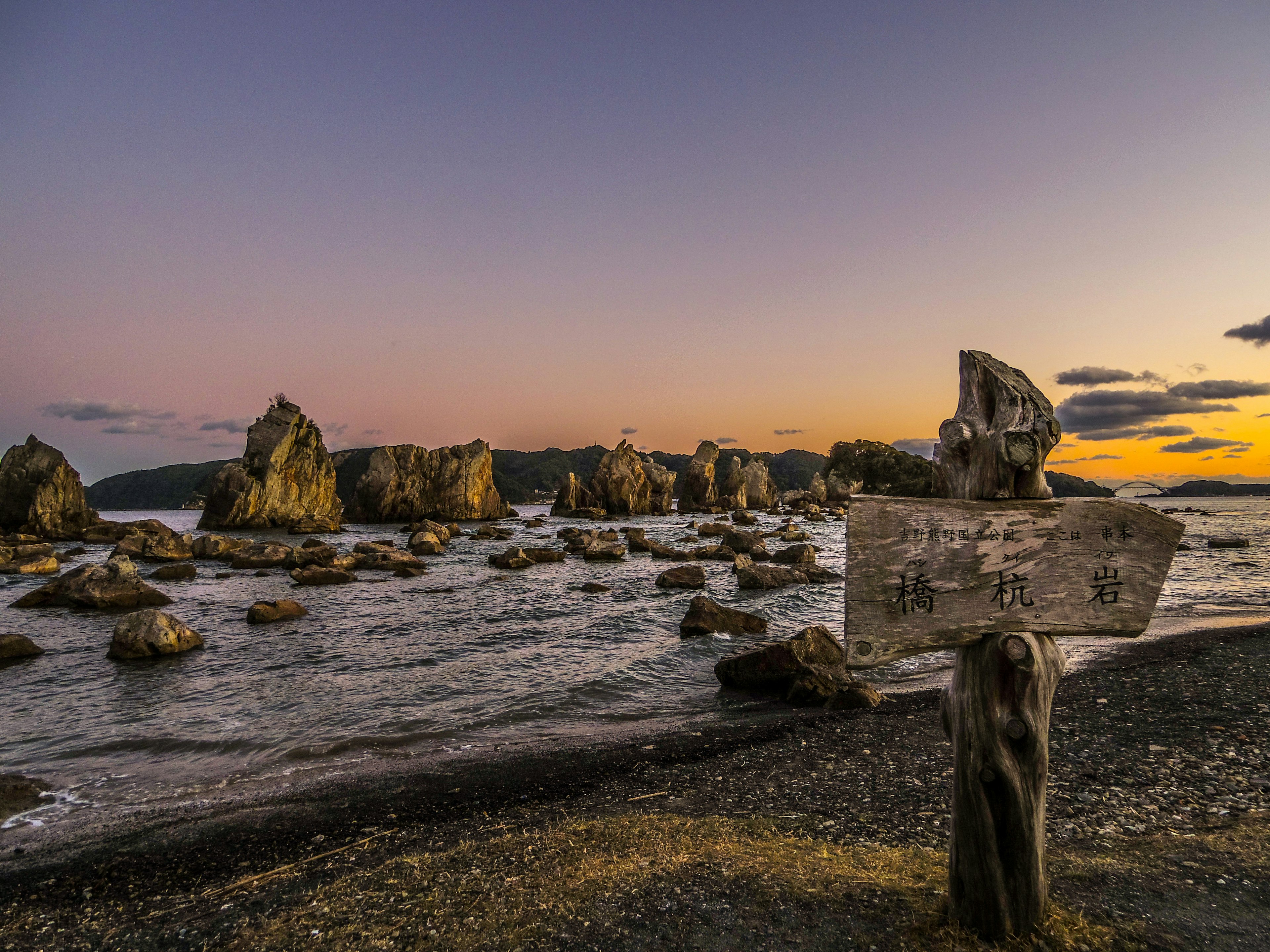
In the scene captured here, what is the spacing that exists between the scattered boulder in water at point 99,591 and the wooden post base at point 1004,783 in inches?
930

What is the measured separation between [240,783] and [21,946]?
3.49 metres

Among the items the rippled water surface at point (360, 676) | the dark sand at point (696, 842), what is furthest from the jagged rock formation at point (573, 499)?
the dark sand at point (696, 842)

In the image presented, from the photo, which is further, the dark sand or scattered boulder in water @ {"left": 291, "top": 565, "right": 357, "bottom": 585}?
scattered boulder in water @ {"left": 291, "top": 565, "right": 357, "bottom": 585}

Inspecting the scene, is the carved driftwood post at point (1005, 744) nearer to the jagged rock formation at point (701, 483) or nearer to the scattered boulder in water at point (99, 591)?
the scattered boulder in water at point (99, 591)

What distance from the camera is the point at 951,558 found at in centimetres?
321

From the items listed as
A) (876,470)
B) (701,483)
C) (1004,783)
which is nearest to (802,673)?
(876,470)

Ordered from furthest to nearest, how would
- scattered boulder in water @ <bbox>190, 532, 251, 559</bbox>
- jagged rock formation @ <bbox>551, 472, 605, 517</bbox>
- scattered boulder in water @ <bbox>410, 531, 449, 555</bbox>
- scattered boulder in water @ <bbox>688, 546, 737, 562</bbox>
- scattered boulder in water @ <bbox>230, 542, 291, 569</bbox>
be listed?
jagged rock formation @ <bbox>551, 472, 605, 517</bbox>
scattered boulder in water @ <bbox>410, 531, 449, 555</bbox>
scattered boulder in water @ <bbox>190, 532, 251, 559</bbox>
scattered boulder in water @ <bbox>688, 546, 737, 562</bbox>
scattered boulder in water @ <bbox>230, 542, 291, 569</bbox>

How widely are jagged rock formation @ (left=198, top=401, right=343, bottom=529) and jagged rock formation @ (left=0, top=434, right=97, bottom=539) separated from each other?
12082 millimetres

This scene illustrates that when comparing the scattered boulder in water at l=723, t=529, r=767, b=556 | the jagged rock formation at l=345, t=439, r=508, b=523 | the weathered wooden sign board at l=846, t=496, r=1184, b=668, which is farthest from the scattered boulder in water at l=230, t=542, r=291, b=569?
the jagged rock formation at l=345, t=439, r=508, b=523

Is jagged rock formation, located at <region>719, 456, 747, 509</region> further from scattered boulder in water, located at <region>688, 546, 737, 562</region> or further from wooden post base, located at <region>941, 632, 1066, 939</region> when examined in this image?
wooden post base, located at <region>941, 632, 1066, 939</region>

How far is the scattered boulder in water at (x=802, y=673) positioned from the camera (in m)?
9.25

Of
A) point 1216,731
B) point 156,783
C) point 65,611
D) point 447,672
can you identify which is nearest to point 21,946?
point 156,783

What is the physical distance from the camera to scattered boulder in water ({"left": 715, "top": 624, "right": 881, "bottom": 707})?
925 cm

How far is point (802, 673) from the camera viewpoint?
9.87 m
